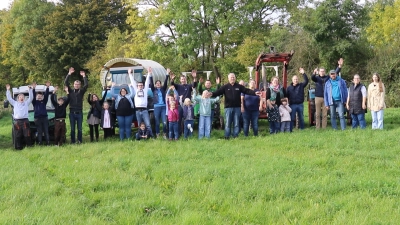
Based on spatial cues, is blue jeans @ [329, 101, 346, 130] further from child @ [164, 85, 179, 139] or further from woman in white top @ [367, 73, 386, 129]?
child @ [164, 85, 179, 139]

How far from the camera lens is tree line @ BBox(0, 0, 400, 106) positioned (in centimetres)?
2220

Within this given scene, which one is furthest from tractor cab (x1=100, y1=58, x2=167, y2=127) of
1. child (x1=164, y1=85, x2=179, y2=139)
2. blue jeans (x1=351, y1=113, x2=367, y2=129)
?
blue jeans (x1=351, y1=113, x2=367, y2=129)

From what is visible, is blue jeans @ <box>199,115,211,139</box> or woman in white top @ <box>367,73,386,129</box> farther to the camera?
blue jeans @ <box>199,115,211,139</box>

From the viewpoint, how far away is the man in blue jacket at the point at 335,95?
11805 mm

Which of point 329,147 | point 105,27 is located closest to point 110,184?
point 329,147

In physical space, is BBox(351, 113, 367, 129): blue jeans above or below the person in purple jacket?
below

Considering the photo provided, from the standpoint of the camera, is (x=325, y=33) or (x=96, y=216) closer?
(x=96, y=216)

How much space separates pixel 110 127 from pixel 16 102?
2653 mm

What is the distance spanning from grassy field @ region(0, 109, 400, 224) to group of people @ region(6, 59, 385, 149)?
4.53 ft

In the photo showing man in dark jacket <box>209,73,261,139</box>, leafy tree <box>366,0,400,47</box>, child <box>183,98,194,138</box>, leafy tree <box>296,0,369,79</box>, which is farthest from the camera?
leafy tree <box>366,0,400,47</box>

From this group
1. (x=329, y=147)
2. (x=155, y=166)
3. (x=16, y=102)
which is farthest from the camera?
(x=16, y=102)

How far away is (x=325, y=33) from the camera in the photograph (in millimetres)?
22125

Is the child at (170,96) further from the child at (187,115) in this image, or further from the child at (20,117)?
the child at (20,117)

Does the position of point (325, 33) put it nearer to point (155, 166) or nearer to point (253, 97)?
point (253, 97)
